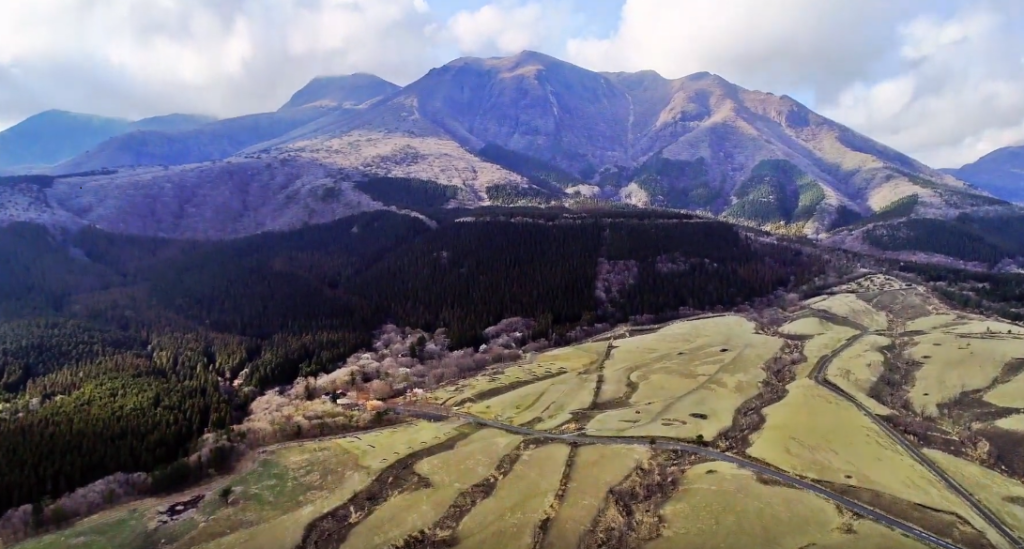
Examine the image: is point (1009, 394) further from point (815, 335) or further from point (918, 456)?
point (815, 335)

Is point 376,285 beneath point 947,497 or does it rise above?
above

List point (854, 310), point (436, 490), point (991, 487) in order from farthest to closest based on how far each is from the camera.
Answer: point (854, 310) < point (436, 490) < point (991, 487)

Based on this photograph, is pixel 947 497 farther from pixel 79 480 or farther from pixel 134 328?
pixel 134 328

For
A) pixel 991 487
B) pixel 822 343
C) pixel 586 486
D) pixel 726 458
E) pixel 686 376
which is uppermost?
pixel 822 343

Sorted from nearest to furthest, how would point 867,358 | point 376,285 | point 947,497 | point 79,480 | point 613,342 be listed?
point 947,497 → point 79,480 → point 867,358 → point 613,342 → point 376,285

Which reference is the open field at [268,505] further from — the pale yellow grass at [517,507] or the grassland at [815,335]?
the grassland at [815,335]

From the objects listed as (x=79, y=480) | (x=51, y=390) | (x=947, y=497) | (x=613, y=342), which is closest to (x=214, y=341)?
(x=51, y=390)

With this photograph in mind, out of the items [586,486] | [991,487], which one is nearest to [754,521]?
[586,486]
